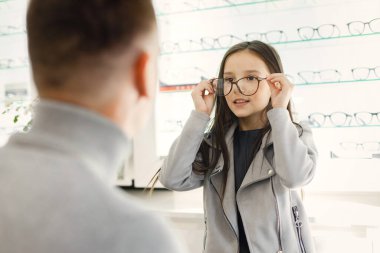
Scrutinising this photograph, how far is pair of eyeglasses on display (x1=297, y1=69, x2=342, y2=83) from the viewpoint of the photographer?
5.55 feet

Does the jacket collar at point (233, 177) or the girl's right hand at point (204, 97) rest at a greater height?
the girl's right hand at point (204, 97)

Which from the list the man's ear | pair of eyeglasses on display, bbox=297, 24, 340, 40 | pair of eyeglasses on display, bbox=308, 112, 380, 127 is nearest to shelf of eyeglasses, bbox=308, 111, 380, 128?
pair of eyeglasses on display, bbox=308, 112, 380, 127

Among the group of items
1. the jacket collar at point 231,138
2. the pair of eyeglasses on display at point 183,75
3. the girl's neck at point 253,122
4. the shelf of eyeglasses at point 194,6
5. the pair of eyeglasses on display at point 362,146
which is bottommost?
the pair of eyeglasses on display at point 362,146

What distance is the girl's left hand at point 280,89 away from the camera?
1.29 metres

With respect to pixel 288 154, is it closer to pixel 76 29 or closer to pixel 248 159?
pixel 248 159

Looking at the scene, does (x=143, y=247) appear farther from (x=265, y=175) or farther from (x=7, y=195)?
(x=265, y=175)

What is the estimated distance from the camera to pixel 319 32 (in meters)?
1.70

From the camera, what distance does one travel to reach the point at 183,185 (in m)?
1.37

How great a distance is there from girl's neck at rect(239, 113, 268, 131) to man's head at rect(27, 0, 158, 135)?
94cm

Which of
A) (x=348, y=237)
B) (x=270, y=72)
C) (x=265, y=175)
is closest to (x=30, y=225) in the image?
(x=265, y=175)

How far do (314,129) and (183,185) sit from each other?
27.1 inches

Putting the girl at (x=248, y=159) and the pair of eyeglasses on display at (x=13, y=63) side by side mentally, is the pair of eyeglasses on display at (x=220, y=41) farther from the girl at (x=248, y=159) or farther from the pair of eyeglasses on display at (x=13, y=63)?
the pair of eyeglasses on display at (x=13, y=63)

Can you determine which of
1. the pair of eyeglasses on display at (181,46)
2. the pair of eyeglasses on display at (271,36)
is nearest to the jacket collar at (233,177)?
the pair of eyeglasses on display at (271,36)

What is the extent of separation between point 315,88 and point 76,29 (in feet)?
4.66
